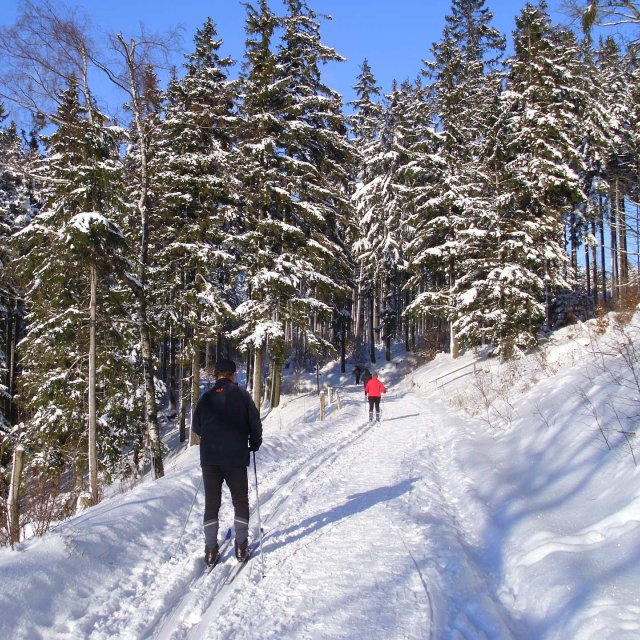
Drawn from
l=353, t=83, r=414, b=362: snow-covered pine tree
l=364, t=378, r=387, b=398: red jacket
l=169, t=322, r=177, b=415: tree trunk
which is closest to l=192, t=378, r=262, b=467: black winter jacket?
l=364, t=378, r=387, b=398: red jacket

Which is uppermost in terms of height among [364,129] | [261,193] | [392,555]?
[364,129]

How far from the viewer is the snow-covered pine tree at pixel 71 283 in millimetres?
12578

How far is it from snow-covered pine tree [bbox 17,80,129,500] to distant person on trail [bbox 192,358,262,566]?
5.56 m

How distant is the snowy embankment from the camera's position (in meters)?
3.66

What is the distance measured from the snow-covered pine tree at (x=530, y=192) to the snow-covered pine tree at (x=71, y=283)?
14.4 meters

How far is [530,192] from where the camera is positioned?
772 inches

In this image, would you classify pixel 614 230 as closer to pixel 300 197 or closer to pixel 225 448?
pixel 300 197

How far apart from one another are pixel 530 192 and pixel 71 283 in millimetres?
17640

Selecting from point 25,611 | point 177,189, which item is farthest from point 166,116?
point 25,611

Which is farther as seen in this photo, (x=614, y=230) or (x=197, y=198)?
(x=197, y=198)

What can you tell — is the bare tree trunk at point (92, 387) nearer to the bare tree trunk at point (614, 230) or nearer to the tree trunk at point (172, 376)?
the bare tree trunk at point (614, 230)

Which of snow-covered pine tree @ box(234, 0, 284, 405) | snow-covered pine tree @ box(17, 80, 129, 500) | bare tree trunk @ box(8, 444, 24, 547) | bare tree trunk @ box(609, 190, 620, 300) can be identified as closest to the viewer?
bare tree trunk @ box(8, 444, 24, 547)

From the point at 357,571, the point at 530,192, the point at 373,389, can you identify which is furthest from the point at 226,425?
the point at 530,192

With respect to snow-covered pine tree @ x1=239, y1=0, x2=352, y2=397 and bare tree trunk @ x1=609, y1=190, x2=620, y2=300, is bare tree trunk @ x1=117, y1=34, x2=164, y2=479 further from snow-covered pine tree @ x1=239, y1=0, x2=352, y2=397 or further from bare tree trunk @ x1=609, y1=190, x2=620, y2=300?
bare tree trunk @ x1=609, y1=190, x2=620, y2=300
